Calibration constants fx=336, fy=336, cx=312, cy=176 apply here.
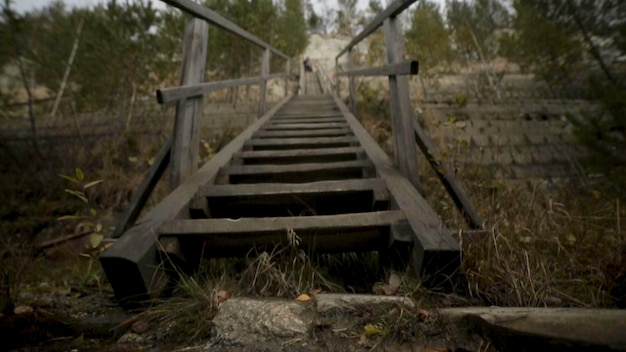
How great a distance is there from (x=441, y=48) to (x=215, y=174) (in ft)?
44.2

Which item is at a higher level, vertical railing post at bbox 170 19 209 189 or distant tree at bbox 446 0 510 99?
distant tree at bbox 446 0 510 99

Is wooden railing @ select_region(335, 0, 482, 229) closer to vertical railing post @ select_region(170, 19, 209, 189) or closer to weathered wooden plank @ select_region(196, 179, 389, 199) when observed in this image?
weathered wooden plank @ select_region(196, 179, 389, 199)

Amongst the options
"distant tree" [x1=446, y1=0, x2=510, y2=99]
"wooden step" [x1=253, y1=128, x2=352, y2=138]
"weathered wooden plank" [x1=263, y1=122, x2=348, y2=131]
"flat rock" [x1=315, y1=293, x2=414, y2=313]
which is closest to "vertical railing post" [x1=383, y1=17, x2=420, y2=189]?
"flat rock" [x1=315, y1=293, x2=414, y2=313]

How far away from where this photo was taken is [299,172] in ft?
8.64

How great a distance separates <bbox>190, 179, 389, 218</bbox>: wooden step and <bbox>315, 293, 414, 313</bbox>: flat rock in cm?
80

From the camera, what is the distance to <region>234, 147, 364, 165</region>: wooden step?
303cm

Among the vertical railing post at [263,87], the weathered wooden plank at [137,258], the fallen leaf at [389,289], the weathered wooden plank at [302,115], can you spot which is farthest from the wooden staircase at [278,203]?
the weathered wooden plank at [302,115]

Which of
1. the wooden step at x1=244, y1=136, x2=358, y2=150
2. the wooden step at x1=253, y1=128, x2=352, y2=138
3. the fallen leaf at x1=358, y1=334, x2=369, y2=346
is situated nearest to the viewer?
the fallen leaf at x1=358, y1=334, x2=369, y2=346

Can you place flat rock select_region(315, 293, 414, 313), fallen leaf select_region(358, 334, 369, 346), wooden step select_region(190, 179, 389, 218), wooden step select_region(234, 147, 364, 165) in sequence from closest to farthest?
fallen leaf select_region(358, 334, 369, 346) → flat rock select_region(315, 293, 414, 313) → wooden step select_region(190, 179, 389, 218) → wooden step select_region(234, 147, 364, 165)

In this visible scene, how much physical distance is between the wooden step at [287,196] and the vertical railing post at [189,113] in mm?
301

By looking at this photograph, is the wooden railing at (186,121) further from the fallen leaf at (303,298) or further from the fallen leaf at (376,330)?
the fallen leaf at (376,330)

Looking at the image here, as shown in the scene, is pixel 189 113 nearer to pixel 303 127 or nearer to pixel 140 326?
pixel 140 326

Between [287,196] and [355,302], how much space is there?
3.27ft

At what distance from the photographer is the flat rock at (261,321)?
1.20m
